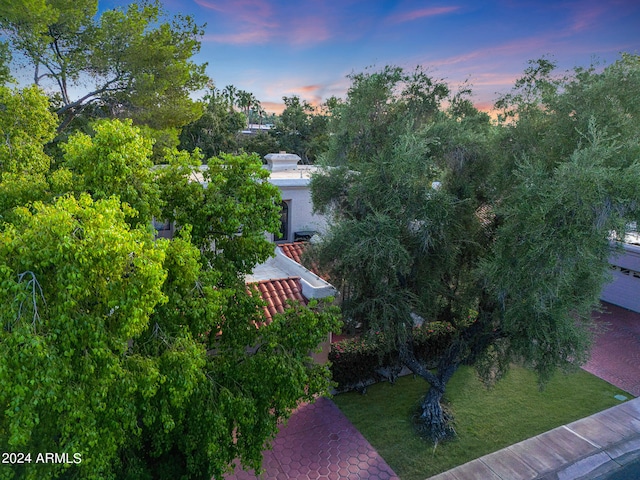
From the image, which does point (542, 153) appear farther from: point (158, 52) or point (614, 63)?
point (158, 52)

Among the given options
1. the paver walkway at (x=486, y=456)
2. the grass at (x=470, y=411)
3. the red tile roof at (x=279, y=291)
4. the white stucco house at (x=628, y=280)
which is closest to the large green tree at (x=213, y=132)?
the red tile roof at (x=279, y=291)

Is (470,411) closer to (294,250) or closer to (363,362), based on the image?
(363,362)

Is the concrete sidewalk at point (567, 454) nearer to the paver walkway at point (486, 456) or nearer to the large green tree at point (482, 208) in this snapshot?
the paver walkway at point (486, 456)

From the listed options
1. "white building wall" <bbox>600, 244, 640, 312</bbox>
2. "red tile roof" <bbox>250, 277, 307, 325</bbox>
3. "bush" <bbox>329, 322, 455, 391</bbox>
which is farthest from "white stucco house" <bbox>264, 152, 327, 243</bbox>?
"white building wall" <bbox>600, 244, 640, 312</bbox>

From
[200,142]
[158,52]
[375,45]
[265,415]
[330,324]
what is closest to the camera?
[265,415]

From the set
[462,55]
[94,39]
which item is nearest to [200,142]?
[94,39]

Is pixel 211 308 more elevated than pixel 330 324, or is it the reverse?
pixel 211 308

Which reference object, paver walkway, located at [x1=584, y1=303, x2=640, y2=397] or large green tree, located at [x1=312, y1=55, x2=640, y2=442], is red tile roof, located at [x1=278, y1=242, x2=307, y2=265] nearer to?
large green tree, located at [x1=312, y1=55, x2=640, y2=442]
